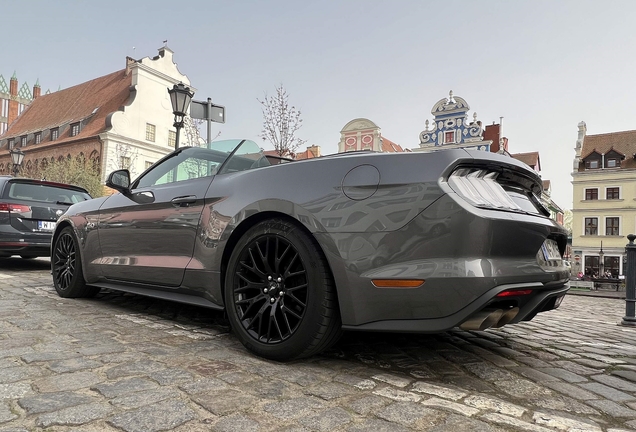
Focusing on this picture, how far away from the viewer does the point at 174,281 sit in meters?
3.04

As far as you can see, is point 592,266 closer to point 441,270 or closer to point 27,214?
point 27,214

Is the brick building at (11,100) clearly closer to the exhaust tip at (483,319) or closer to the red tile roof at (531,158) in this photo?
the red tile roof at (531,158)

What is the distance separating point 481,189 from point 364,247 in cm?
64

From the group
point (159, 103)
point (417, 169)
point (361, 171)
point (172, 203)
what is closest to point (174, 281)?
point (172, 203)

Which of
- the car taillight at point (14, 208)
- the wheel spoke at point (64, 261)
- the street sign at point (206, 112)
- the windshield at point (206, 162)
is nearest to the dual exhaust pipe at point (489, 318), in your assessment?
the windshield at point (206, 162)

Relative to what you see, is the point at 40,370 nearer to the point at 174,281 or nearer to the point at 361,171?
→ the point at 174,281

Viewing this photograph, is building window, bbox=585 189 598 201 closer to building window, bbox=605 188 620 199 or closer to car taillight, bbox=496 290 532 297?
building window, bbox=605 188 620 199

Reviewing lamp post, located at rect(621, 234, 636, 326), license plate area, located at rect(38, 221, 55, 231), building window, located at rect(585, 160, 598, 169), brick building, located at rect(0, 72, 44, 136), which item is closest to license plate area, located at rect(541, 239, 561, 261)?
lamp post, located at rect(621, 234, 636, 326)

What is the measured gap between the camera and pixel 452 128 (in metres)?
35.0

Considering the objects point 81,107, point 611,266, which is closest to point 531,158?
point 611,266

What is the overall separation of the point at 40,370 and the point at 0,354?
44cm

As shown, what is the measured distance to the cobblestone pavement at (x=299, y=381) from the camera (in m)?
1.66

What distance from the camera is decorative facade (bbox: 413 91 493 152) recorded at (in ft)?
112

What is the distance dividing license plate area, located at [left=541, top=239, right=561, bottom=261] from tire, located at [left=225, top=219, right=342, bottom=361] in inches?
44.6
